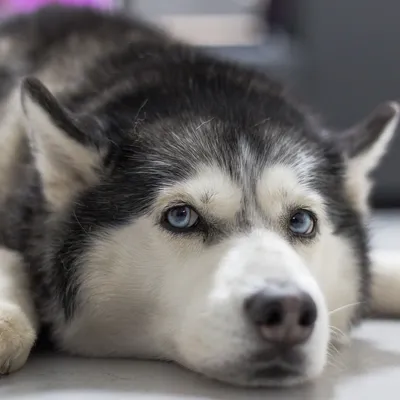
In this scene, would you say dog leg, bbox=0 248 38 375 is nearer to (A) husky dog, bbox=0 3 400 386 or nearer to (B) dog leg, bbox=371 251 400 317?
(A) husky dog, bbox=0 3 400 386

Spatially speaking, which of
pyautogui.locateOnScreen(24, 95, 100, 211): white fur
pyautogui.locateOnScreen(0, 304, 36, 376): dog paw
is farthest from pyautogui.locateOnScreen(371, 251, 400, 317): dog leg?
pyautogui.locateOnScreen(0, 304, 36, 376): dog paw

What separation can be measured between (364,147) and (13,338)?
1018 mm

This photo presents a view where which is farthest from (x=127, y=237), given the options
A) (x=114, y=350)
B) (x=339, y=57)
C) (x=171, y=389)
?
(x=339, y=57)

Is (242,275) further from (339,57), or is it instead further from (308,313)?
(339,57)

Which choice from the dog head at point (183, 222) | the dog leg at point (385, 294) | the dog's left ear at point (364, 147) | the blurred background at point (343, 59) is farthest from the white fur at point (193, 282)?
the blurred background at point (343, 59)

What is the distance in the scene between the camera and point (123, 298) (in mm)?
1799

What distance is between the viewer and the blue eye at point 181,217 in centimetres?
177

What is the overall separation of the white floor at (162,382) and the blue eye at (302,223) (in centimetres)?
29

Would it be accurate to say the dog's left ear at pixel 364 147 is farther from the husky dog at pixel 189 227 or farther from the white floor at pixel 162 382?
the white floor at pixel 162 382

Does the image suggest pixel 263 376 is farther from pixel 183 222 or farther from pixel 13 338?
pixel 13 338

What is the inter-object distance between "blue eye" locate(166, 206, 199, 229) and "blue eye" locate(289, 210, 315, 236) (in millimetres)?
219

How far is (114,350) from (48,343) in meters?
0.17

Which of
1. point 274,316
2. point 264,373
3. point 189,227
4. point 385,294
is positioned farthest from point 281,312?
point 385,294

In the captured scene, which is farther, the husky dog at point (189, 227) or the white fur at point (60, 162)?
the white fur at point (60, 162)
